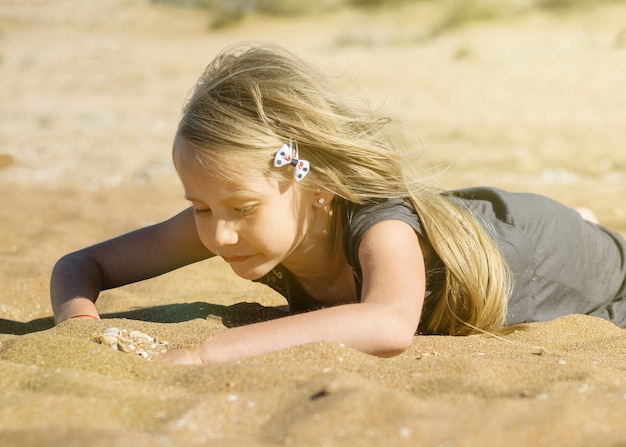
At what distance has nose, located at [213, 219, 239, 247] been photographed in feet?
8.43

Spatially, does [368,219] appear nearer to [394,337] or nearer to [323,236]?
[323,236]

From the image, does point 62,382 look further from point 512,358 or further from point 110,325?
point 512,358

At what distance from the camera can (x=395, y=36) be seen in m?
13.9

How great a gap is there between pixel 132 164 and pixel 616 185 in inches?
145

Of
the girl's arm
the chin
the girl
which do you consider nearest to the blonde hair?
the girl

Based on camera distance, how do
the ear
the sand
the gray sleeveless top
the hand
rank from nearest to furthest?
the sand → the hand → the ear → the gray sleeveless top

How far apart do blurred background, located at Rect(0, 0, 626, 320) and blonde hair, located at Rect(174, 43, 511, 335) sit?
30cm

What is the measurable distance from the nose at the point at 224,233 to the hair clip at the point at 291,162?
24 cm

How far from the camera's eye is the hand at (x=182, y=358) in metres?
2.27

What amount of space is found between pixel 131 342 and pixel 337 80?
4685mm

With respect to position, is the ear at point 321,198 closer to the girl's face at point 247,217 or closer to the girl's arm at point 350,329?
the girl's face at point 247,217

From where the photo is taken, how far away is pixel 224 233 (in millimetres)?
2570

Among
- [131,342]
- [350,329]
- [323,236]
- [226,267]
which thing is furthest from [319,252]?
[226,267]

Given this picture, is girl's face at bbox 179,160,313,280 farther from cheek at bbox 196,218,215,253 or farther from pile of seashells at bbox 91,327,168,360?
pile of seashells at bbox 91,327,168,360
